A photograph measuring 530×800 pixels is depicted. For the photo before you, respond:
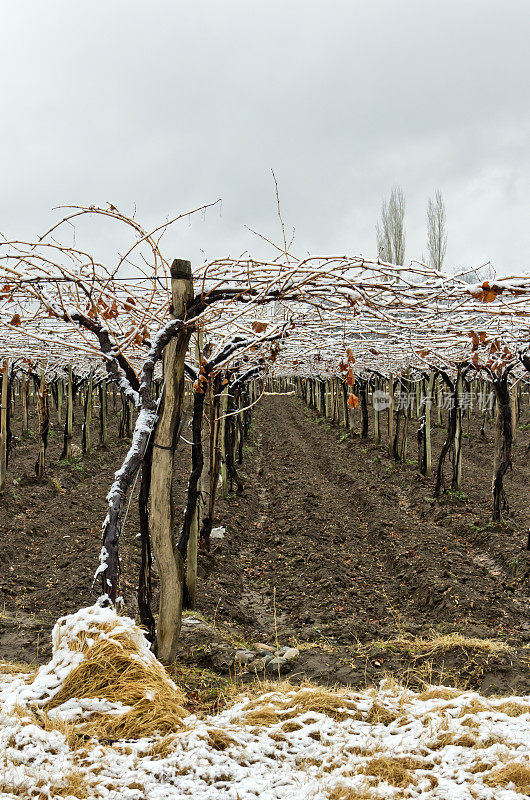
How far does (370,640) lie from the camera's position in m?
5.22

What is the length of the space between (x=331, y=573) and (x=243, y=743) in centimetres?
467

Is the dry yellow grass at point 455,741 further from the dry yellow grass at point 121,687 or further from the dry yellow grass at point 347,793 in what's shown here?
the dry yellow grass at point 121,687

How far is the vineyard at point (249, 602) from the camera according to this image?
247 centimetres

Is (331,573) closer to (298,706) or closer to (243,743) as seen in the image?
(298,706)

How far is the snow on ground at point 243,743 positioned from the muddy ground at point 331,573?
119 cm

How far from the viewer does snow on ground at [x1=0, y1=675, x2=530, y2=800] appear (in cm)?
225

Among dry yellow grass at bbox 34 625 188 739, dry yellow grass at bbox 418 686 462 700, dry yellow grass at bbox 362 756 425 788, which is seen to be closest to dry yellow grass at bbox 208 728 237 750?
dry yellow grass at bbox 34 625 188 739

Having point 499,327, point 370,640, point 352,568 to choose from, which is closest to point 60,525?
point 352,568

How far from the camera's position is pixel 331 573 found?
7.12 metres

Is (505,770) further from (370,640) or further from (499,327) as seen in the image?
(499,327)

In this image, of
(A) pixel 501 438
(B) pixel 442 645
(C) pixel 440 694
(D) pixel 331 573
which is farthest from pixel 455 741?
(A) pixel 501 438

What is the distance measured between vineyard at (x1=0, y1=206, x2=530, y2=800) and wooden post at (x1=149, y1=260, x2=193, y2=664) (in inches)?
0.6

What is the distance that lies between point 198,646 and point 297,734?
193 centimetres

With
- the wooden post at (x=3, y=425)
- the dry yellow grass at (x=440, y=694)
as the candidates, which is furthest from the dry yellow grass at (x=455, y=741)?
the wooden post at (x=3, y=425)
